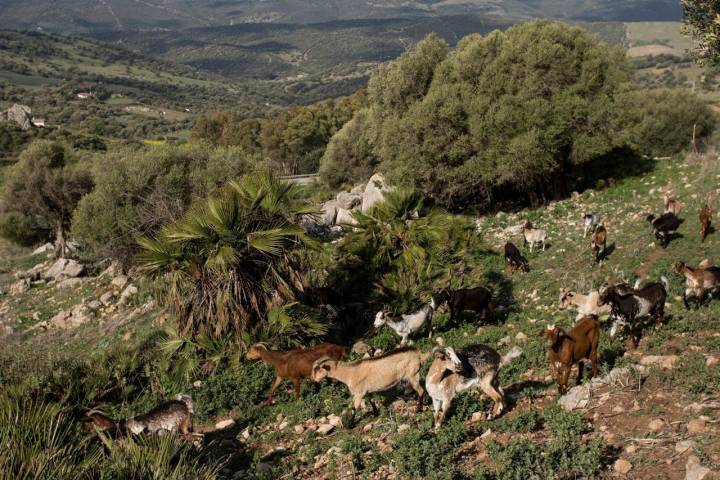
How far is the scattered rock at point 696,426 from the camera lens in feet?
19.0

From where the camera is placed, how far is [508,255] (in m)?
14.2

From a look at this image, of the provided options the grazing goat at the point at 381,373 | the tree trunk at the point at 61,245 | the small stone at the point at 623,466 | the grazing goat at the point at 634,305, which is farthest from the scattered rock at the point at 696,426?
the tree trunk at the point at 61,245

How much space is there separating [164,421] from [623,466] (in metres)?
6.07

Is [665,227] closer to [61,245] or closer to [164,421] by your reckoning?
[164,421]

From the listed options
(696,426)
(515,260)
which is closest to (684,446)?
(696,426)

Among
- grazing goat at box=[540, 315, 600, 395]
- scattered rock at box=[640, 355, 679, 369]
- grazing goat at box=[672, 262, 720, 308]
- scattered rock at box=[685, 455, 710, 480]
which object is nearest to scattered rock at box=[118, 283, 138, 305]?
grazing goat at box=[540, 315, 600, 395]

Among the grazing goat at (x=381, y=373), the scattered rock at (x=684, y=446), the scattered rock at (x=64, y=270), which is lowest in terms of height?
the scattered rock at (x=64, y=270)

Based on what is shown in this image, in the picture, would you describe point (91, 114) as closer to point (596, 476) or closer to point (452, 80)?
point (452, 80)

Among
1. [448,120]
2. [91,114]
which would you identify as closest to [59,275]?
[448,120]

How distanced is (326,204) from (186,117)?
121108 millimetres

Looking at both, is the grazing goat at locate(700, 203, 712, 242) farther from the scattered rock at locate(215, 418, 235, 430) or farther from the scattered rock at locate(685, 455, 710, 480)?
the scattered rock at locate(215, 418, 235, 430)

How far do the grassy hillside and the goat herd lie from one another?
0.35 meters

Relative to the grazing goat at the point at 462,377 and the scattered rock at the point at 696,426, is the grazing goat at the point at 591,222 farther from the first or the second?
the scattered rock at the point at 696,426

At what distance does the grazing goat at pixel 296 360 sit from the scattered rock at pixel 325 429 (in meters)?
1.05
